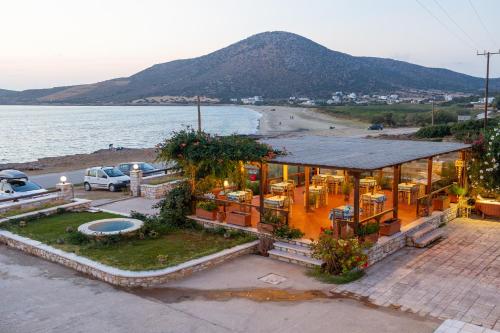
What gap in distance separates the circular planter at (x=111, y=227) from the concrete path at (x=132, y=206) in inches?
A: 114

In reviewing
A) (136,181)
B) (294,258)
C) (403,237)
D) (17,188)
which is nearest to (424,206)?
(403,237)

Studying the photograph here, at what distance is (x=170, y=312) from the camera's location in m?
8.70

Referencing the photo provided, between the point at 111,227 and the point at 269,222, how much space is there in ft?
14.1

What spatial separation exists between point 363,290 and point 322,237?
160 cm

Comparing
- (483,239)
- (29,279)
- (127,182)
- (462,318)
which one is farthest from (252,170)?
(462,318)

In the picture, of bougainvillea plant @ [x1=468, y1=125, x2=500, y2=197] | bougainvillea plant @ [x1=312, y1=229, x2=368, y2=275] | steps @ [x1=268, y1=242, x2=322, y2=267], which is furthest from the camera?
bougainvillea plant @ [x1=468, y1=125, x2=500, y2=197]

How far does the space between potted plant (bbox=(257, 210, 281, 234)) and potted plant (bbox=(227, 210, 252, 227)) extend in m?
0.60

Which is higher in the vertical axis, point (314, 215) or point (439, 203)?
point (439, 203)

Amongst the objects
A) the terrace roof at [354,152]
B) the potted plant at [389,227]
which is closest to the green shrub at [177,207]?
the terrace roof at [354,152]

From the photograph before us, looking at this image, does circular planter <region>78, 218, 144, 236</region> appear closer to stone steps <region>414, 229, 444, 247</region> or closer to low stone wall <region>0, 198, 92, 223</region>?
low stone wall <region>0, 198, 92, 223</region>

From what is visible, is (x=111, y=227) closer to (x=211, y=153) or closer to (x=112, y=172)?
(x=211, y=153)

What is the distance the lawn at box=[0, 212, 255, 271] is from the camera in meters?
11.0

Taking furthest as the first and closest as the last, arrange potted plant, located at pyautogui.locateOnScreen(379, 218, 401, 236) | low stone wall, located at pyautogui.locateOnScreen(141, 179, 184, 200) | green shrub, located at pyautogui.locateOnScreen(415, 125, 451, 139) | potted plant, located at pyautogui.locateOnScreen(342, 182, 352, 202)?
green shrub, located at pyautogui.locateOnScreen(415, 125, 451, 139)
low stone wall, located at pyautogui.locateOnScreen(141, 179, 184, 200)
potted plant, located at pyautogui.locateOnScreen(342, 182, 352, 202)
potted plant, located at pyautogui.locateOnScreen(379, 218, 401, 236)

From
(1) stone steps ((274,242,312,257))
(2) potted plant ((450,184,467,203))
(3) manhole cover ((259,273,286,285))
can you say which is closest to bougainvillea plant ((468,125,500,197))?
(2) potted plant ((450,184,467,203))
